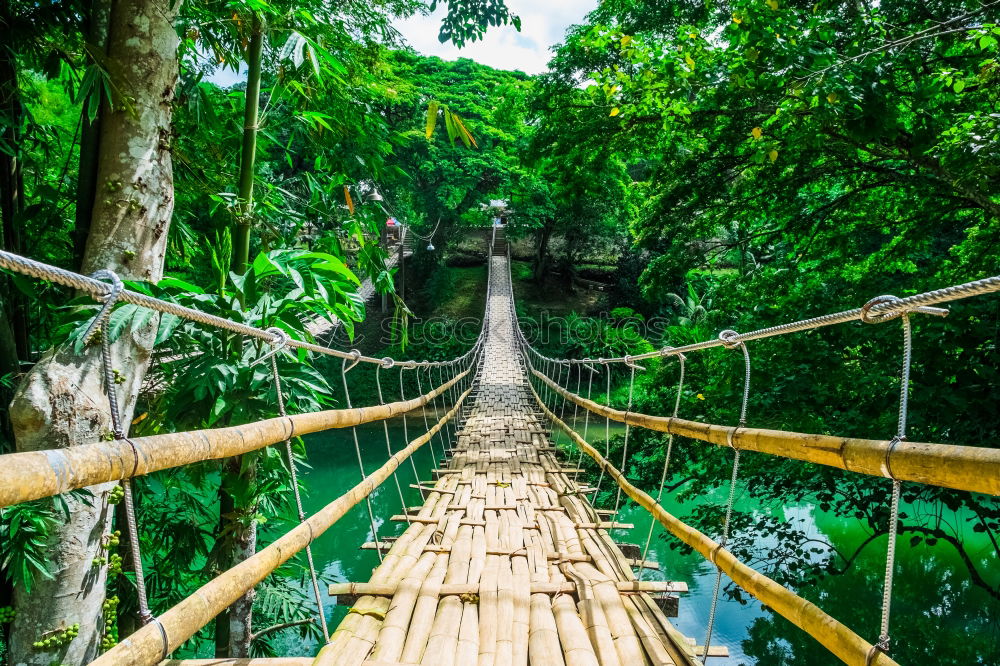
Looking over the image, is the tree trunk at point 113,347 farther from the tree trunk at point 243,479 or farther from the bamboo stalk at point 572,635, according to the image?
the bamboo stalk at point 572,635

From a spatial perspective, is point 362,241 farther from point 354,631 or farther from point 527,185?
point 527,185

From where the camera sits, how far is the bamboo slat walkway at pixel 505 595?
1120mm

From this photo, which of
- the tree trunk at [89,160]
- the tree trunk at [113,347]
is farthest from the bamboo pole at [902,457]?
the tree trunk at [89,160]

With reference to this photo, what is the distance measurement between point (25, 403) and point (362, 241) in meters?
1.36

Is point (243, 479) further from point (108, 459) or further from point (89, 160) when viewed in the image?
point (108, 459)

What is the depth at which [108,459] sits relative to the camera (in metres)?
0.56

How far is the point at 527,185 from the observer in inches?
424

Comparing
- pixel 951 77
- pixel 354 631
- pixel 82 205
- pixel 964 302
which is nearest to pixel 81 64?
pixel 82 205
